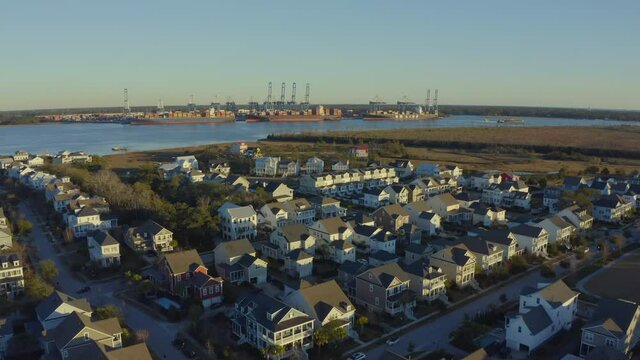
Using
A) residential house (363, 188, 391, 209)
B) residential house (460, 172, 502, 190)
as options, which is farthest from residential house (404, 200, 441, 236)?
residential house (460, 172, 502, 190)

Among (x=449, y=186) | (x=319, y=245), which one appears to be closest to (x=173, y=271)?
(x=319, y=245)

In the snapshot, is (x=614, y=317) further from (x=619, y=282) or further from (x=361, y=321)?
(x=361, y=321)

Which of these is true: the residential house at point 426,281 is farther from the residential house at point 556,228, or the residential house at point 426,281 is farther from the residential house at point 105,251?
the residential house at point 105,251

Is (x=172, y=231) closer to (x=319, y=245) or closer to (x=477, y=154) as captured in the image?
(x=319, y=245)

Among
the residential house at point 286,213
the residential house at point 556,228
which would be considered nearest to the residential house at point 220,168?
the residential house at point 286,213

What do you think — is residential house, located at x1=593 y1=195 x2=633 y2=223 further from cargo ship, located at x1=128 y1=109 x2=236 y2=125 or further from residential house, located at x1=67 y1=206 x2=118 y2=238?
cargo ship, located at x1=128 y1=109 x2=236 y2=125

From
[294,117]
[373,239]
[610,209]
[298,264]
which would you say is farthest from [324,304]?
[294,117]
